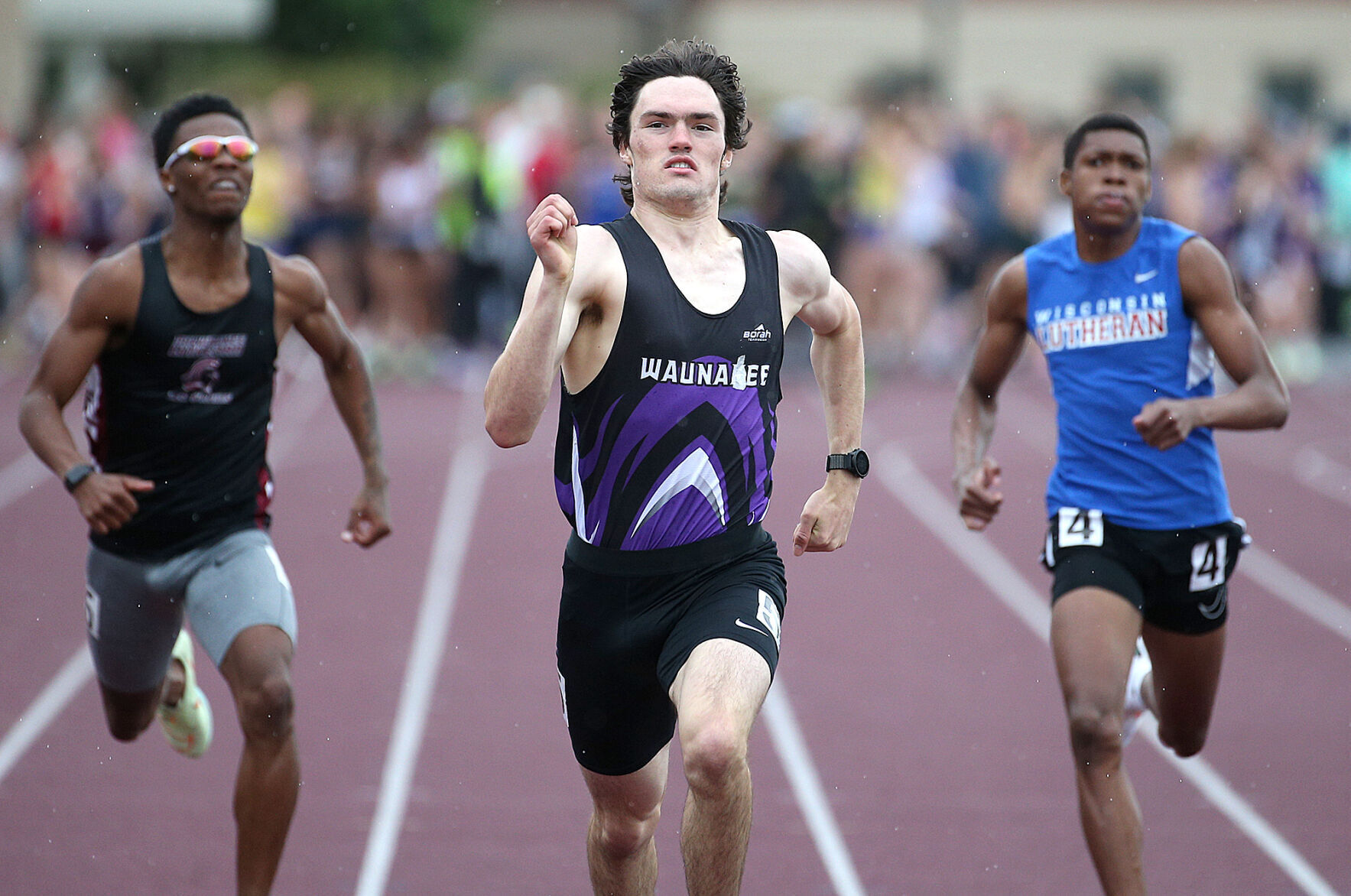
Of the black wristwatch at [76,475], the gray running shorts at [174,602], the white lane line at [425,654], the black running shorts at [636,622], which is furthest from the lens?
the white lane line at [425,654]

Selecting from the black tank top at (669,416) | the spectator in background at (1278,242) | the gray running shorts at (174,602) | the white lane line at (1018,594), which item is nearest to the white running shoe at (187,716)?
the gray running shorts at (174,602)

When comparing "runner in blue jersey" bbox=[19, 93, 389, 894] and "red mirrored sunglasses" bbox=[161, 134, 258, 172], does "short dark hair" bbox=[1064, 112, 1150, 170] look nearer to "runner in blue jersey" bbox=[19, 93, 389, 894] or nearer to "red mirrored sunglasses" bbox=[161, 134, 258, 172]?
"runner in blue jersey" bbox=[19, 93, 389, 894]

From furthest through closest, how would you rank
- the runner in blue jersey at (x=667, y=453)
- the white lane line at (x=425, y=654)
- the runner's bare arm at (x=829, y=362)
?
the white lane line at (x=425, y=654), the runner's bare arm at (x=829, y=362), the runner in blue jersey at (x=667, y=453)

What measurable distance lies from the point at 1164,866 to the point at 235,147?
374cm

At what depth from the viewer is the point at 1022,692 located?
7.80 metres

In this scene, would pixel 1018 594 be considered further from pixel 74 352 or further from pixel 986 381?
pixel 74 352

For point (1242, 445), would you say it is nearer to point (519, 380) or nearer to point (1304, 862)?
point (1304, 862)

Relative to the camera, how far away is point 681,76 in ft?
14.4

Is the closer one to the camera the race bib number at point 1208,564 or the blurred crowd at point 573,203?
the race bib number at point 1208,564

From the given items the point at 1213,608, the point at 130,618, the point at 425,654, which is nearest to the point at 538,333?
the point at 130,618

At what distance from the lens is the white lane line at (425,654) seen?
232 inches

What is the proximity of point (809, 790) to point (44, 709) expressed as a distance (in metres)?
3.35

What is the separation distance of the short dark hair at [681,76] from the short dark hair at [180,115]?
1.42m

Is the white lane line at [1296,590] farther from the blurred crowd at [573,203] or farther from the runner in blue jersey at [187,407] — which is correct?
the blurred crowd at [573,203]
